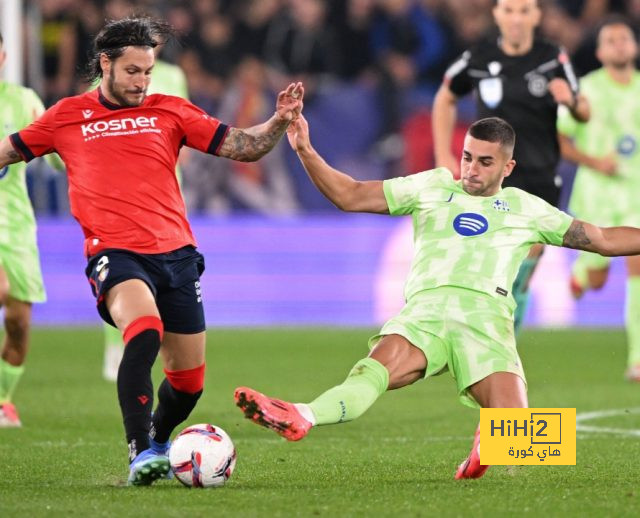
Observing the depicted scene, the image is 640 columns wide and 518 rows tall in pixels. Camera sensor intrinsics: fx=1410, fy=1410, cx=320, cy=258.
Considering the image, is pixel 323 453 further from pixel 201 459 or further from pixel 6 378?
pixel 6 378

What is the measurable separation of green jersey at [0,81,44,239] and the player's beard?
2231 mm

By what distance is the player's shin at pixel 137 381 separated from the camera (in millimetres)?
5703

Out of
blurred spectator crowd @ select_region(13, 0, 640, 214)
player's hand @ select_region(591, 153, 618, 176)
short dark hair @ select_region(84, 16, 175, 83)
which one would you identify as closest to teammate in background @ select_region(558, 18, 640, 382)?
player's hand @ select_region(591, 153, 618, 176)

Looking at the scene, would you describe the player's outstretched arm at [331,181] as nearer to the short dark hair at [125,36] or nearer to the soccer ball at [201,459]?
the short dark hair at [125,36]

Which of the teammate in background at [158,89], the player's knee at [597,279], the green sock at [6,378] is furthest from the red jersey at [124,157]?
the player's knee at [597,279]

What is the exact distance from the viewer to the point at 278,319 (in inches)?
629

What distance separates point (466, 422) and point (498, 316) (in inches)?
94.5

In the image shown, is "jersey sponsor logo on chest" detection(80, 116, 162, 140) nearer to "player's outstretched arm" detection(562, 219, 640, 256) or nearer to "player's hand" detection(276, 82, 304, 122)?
"player's hand" detection(276, 82, 304, 122)

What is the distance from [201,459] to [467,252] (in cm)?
153

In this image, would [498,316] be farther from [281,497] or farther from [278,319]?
[278,319]

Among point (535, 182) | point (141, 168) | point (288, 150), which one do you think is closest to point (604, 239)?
point (141, 168)

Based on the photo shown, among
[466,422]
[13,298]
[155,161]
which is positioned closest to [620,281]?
[466,422]

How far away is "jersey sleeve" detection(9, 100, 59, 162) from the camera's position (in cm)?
631

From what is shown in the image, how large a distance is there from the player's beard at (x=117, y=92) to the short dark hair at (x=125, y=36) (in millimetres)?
89
